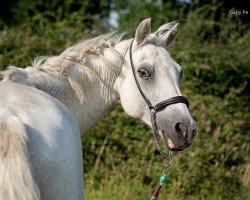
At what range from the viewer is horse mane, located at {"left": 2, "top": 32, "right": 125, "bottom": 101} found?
12.9ft

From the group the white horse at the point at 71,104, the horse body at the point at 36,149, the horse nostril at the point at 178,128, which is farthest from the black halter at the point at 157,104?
the horse body at the point at 36,149

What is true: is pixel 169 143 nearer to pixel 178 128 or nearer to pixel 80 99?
pixel 178 128

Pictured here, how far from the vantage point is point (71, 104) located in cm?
396

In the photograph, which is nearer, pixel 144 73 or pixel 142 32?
pixel 144 73

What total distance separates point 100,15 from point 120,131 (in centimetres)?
784

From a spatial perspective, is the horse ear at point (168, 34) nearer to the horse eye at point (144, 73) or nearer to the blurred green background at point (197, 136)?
the horse eye at point (144, 73)

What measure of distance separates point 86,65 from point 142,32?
0.48 meters

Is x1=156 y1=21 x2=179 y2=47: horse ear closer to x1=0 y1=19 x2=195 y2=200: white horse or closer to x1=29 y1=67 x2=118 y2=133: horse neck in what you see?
x1=0 y1=19 x2=195 y2=200: white horse

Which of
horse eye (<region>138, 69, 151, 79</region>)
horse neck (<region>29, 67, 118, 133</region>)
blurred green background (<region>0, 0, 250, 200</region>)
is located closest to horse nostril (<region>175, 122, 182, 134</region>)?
horse eye (<region>138, 69, 151, 79</region>)

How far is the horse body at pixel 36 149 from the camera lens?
2.42m

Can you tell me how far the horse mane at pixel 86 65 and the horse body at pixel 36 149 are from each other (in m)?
1.15

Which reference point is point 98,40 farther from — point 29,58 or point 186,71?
point 186,71

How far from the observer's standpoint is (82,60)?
4.11m

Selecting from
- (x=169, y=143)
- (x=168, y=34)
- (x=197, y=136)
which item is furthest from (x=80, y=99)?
(x=197, y=136)
